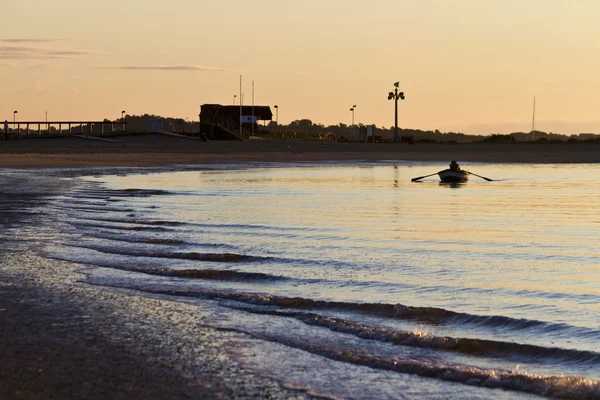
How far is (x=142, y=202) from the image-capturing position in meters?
22.7

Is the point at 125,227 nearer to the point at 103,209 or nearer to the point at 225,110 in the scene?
the point at 103,209

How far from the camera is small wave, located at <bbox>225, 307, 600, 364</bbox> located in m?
6.68

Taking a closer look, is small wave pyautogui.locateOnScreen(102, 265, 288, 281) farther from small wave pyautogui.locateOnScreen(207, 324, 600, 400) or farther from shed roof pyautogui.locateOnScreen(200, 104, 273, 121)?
shed roof pyautogui.locateOnScreen(200, 104, 273, 121)

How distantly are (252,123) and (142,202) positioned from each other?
367ft

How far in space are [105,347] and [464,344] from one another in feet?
9.34

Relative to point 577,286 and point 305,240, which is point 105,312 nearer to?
point 577,286

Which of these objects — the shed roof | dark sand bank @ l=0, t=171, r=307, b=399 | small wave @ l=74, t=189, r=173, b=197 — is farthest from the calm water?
the shed roof

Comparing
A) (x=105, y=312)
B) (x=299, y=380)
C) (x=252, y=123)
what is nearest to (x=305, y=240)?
(x=105, y=312)

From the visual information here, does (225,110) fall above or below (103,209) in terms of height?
above

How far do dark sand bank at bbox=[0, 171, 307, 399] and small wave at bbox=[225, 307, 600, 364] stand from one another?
1049 millimetres

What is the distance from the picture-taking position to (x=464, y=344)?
7.00m

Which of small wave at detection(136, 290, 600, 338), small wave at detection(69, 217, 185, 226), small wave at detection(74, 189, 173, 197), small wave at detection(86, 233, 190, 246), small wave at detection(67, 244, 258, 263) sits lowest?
small wave at detection(74, 189, 173, 197)

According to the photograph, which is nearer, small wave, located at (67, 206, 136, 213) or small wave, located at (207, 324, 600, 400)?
small wave, located at (207, 324, 600, 400)

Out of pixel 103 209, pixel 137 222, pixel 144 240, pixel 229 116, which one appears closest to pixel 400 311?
pixel 144 240
